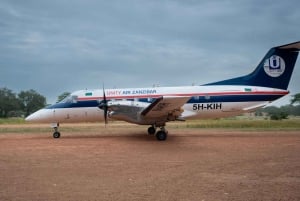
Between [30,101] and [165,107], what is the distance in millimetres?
96557

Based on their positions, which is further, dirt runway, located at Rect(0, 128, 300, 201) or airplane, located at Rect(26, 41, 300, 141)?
airplane, located at Rect(26, 41, 300, 141)

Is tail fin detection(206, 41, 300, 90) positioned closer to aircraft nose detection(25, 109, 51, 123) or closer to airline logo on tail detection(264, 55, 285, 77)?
airline logo on tail detection(264, 55, 285, 77)

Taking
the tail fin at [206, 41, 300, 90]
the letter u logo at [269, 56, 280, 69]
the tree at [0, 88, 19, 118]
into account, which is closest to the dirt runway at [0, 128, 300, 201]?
the tail fin at [206, 41, 300, 90]

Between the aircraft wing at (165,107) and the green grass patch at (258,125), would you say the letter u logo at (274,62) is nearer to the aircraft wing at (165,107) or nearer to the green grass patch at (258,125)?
the aircraft wing at (165,107)

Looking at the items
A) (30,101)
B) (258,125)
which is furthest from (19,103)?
(258,125)

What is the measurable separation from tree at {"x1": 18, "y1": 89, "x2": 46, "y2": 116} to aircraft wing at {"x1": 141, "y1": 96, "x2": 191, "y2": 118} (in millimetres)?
92458

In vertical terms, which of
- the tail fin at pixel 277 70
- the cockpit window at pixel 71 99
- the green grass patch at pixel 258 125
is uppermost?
the tail fin at pixel 277 70

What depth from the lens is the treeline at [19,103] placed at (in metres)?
97.7

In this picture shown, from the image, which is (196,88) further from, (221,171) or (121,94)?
(221,171)

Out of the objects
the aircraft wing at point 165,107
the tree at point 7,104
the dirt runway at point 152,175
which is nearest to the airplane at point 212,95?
the aircraft wing at point 165,107

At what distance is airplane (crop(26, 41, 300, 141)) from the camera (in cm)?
1981

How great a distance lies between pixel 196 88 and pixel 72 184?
1373 centimetres

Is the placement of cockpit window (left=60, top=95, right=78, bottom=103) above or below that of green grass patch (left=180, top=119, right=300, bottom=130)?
above

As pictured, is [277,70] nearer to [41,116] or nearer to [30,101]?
[41,116]
